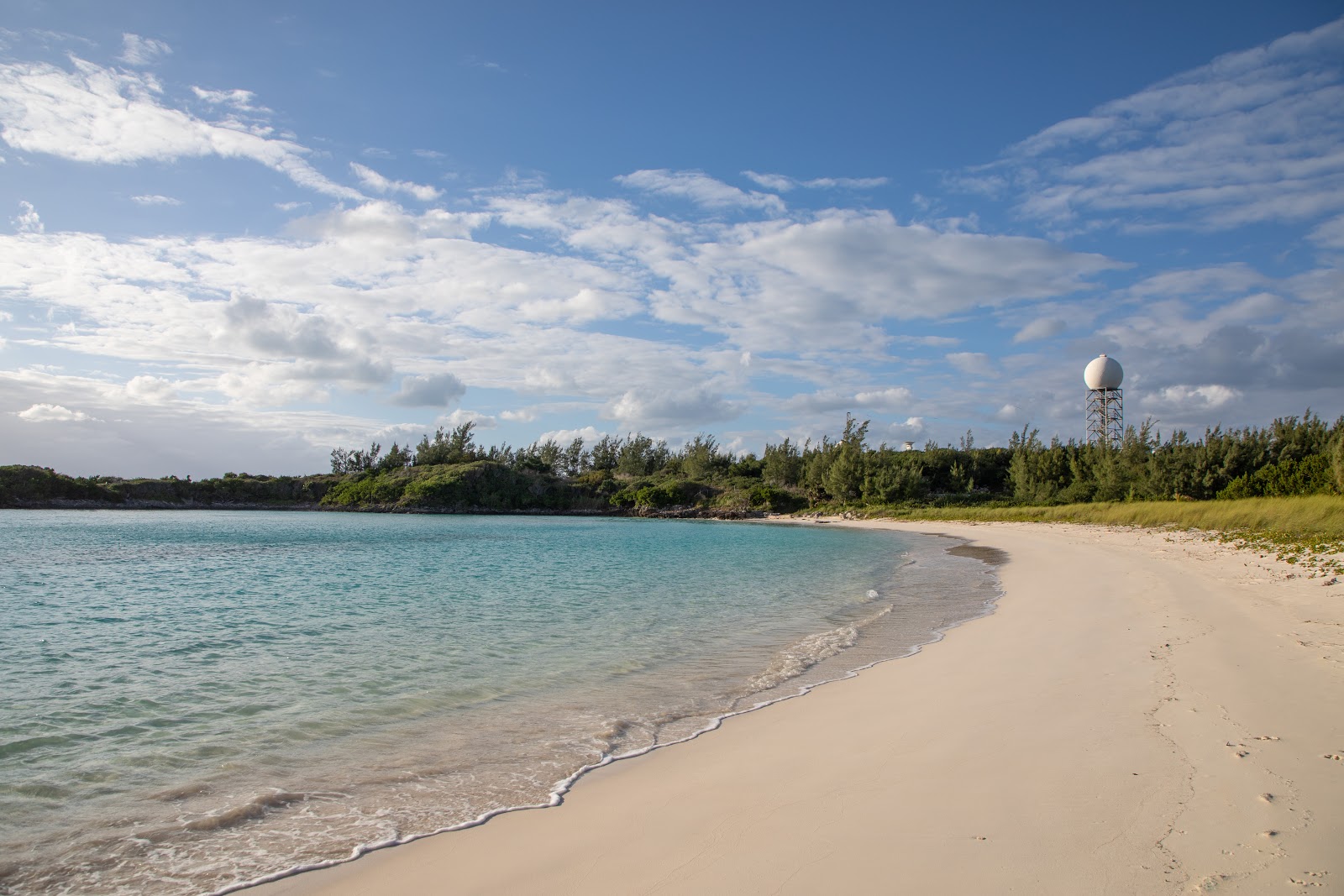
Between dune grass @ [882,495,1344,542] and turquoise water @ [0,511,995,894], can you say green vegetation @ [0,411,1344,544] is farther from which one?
turquoise water @ [0,511,995,894]

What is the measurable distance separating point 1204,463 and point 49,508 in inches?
3431

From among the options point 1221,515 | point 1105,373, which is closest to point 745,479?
point 1105,373

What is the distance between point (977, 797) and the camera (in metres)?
4.36

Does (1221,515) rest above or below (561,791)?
above

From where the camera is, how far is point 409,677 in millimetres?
8336

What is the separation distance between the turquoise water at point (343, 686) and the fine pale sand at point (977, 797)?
24.9 inches

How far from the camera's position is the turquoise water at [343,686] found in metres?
4.48

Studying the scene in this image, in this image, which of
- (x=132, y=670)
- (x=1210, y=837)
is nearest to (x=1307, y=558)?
(x=1210, y=837)

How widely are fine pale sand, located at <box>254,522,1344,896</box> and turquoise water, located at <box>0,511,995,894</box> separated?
633 millimetres

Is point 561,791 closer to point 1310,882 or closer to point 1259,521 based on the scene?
point 1310,882

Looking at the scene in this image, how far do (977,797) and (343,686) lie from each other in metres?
6.72

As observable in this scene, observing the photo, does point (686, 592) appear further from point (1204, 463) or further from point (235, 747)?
point (1204, 463)

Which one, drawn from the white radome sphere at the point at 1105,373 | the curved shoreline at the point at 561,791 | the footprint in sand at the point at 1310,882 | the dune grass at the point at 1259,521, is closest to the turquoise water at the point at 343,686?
the curved shoreline at the point at 561,791

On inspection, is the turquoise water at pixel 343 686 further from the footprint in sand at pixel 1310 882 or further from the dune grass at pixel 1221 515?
the dune grass at pixel 1221 515
